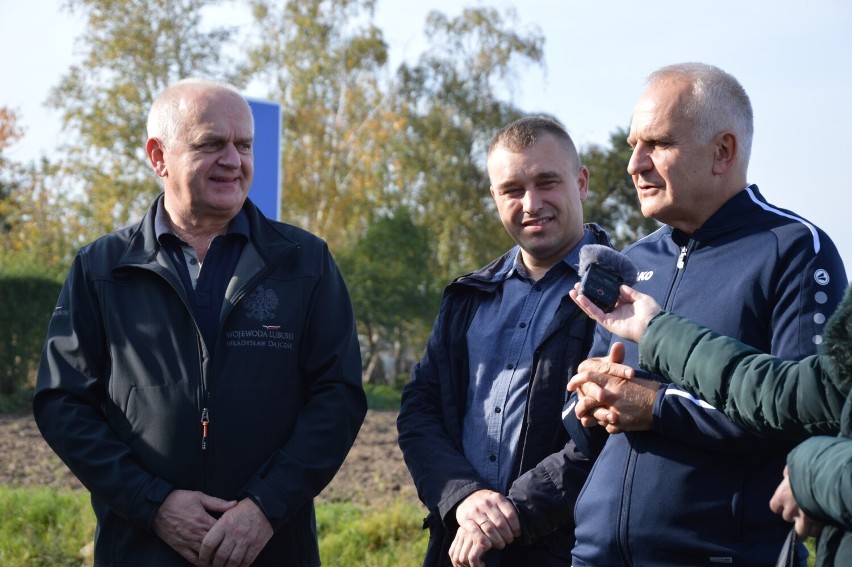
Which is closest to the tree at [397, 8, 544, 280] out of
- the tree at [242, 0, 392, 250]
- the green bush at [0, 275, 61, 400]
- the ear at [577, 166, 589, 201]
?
the tree at [242, 0, 392, 250]

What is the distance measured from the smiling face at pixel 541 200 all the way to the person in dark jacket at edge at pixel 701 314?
696 mm

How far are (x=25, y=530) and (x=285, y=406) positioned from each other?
4483 millimetres

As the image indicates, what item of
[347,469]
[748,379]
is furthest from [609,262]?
[347,469]

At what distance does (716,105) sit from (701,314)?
0.70m

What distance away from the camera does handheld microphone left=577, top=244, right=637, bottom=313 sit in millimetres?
3121

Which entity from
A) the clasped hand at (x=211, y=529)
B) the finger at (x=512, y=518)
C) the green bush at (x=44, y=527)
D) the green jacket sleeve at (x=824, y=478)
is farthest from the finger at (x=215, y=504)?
the green bush at (x=44, y=527)

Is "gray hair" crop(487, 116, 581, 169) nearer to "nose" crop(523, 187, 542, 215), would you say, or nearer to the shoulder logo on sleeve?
"nose" crop(523, 187, 542, 215)

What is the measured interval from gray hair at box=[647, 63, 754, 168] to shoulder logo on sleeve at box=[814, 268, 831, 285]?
1.71ft

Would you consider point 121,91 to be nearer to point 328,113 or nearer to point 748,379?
point 328,113

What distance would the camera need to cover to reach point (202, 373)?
13.2 feet

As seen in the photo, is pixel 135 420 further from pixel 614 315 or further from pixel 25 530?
pixel 25 530

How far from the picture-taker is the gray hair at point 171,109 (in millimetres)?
4371

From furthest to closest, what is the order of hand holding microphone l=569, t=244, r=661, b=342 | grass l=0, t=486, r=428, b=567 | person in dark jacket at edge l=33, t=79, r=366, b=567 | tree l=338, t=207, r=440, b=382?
tree l=338, t=207, r=440, b=382 → grass l=0, t=486, r=428, b=567 → person in dark jacket at edge l=33, t=79, r=366, b=567 → hand holding microphone l=569, t=244, r=661, b=342

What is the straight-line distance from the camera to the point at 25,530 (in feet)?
25.3
